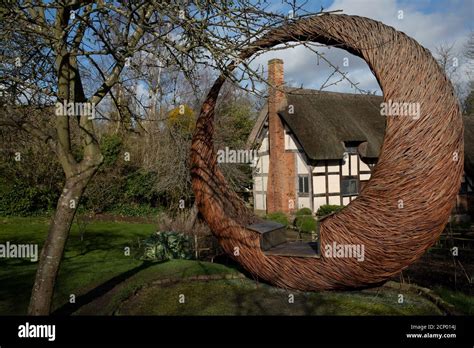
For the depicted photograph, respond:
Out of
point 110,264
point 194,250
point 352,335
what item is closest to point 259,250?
point 352,335

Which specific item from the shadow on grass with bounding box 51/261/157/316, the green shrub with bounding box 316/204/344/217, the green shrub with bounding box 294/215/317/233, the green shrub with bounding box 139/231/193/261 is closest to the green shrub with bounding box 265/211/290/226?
the green shrub with bounding box 294/215/317/233

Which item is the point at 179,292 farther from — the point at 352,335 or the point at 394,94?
the point at 394,94

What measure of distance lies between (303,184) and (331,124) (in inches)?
131

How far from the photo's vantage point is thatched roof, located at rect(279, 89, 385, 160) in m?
19.4

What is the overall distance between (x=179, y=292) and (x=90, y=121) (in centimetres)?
313

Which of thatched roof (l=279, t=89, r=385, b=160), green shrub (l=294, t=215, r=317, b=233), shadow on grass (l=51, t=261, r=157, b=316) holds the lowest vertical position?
shadow on grass (l=51, t=261, r=157, b=316)

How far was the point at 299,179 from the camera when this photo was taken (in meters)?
20.7

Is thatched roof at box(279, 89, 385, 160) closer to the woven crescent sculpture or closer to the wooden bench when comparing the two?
the wooden bench

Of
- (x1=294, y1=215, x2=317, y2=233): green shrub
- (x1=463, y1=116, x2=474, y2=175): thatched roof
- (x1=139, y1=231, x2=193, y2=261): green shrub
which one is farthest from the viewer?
(x1=463, y1=116, x2=474, y2=175): thatched roof

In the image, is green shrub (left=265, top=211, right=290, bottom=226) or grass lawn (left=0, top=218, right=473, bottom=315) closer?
grass lawn (left=0, top=218, right=473, bottom=315)

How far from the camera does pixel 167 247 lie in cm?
1010

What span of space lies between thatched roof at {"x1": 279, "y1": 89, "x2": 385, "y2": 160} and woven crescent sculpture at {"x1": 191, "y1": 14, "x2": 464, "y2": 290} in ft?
43.8

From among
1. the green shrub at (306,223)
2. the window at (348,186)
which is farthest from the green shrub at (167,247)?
the window at (348,186)

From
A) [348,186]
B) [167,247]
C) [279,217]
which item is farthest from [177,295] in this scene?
[348,186]
